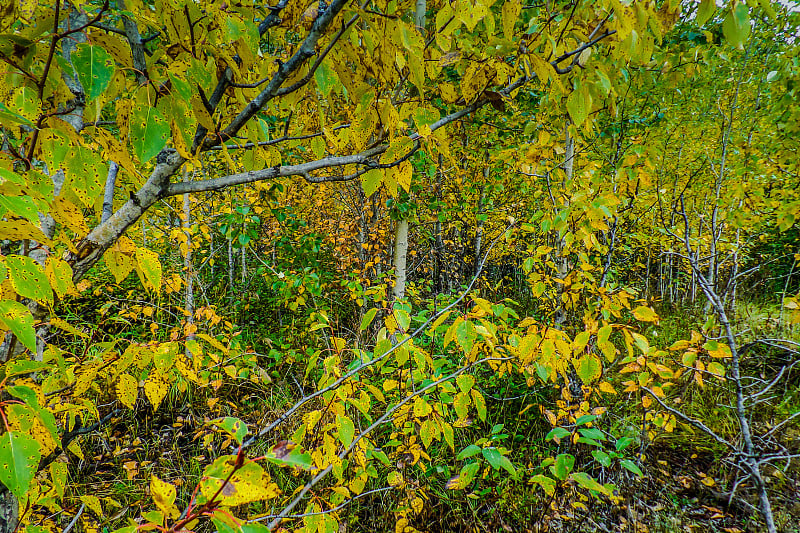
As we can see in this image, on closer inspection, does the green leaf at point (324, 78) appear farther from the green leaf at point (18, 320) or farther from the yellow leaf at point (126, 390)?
the yellow leaf at point (126, 390)

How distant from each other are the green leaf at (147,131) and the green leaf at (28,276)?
0.25m

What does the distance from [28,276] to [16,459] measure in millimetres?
301

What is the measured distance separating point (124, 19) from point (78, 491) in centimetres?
324

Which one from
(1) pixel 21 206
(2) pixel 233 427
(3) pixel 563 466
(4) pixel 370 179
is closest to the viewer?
(1) pixel 21 206

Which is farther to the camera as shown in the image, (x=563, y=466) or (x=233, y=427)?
(x=563, y=466)

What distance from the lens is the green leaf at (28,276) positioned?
0.56 m

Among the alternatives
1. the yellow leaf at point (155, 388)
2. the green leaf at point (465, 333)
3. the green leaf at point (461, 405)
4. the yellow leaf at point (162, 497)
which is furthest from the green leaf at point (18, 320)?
the green leaf at point (461, 405)

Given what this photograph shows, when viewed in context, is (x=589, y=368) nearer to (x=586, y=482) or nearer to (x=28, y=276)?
(x=586, y=482)

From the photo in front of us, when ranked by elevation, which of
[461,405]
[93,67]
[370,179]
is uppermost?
[93,67]

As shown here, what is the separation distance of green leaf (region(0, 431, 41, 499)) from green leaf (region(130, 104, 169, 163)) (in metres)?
0.52

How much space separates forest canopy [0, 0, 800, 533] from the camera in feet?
2.32

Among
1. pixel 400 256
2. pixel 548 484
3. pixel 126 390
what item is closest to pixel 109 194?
pixel 126 390

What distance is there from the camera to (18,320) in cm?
58

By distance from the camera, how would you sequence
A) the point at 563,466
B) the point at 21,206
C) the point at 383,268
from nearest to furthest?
A: the point at 21,206 < the point at 563,466 < the point at 383,268
